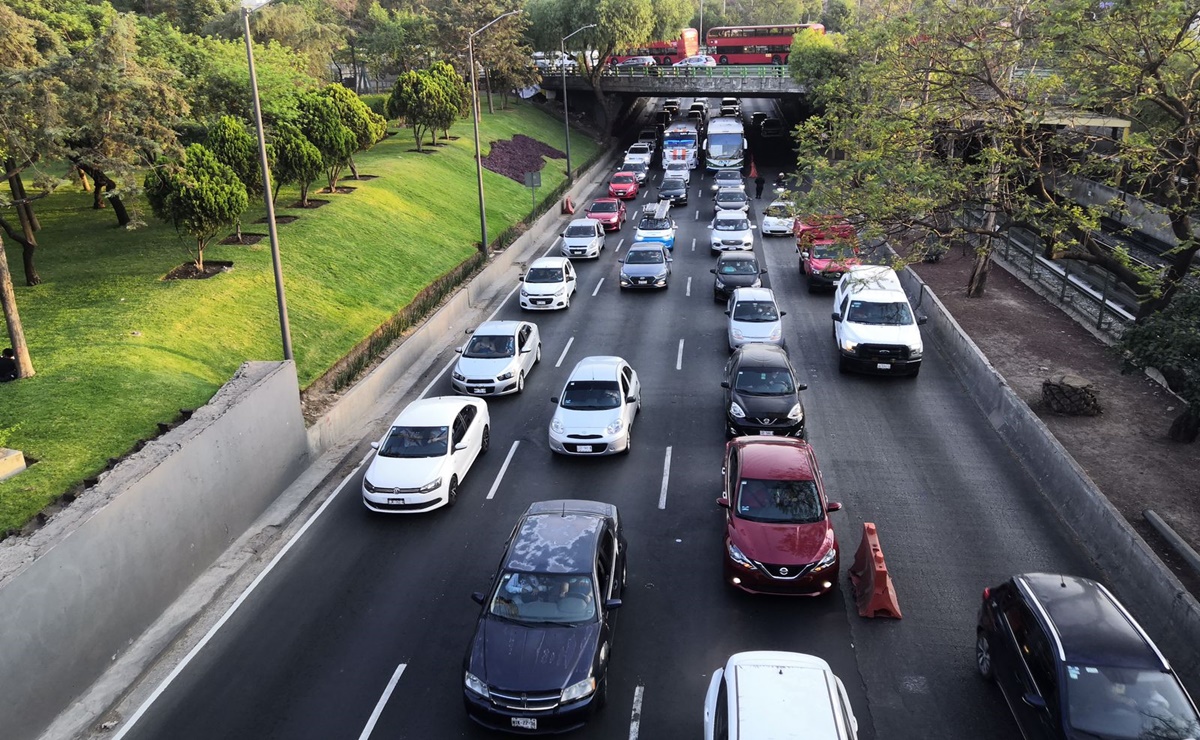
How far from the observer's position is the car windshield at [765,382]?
678 inches

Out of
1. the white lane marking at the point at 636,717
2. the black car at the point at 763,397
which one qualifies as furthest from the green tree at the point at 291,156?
the white lane marking at the point at 636,717

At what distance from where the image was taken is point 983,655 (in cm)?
1031

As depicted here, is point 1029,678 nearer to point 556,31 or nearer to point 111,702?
point 111,702

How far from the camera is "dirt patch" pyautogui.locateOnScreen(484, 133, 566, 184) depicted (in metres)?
46.0

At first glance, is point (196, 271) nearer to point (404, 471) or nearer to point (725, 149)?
point (404, 471)

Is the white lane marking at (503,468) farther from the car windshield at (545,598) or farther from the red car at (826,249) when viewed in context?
the red car at (826,249)

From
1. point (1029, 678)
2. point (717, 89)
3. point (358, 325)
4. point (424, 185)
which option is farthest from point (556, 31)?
point (1029, 678)

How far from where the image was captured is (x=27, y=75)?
15242 millimetres

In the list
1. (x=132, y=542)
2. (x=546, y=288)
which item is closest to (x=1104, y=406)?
(x=546, y=288)

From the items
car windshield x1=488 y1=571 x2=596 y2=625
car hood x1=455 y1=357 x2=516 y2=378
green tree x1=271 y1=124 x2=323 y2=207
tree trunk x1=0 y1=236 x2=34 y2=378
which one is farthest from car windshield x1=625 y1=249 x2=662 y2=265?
car windshield x1=488 y1=571 x2=596 y2=625

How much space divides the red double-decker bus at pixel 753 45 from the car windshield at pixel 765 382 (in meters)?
54.9

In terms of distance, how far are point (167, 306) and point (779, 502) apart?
1533 cm

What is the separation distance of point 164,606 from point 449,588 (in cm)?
412

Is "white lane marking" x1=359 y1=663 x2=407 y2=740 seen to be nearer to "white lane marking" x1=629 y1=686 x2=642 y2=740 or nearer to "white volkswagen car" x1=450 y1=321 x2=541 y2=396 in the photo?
"white lane marking" x1=629 y1=686 x2=642 y2=740
